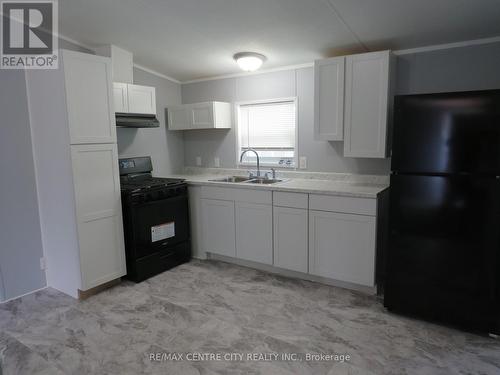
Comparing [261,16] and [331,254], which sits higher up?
[261,16]

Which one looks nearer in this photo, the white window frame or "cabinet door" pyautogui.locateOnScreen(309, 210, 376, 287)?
"cabinet door" pyautogui.locateOnScreen(309, 210, 376, 287)

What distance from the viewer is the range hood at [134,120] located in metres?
3.38

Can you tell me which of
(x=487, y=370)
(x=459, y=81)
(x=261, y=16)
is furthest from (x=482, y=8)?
(x=487, y=370)

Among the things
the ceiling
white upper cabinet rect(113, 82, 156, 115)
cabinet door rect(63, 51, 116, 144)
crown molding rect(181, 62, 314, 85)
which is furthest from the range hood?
crown molding rect(181, 62, 314, 85)

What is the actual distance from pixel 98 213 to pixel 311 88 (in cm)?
243

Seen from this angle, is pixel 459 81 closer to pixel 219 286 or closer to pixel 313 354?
pixel 313 354

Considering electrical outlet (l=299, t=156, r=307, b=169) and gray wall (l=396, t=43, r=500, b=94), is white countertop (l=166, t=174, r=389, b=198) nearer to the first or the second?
electrical outlet (l=299, t=156, r=307, b=169)

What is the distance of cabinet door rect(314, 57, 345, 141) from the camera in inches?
122

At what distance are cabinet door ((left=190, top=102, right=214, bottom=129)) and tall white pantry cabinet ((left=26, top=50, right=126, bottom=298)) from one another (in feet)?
4.15

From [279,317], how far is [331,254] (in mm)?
748

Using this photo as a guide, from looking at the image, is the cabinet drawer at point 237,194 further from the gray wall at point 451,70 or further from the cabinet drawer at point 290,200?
the gray wall at point 451,70

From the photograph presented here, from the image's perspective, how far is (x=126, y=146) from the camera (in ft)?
12.9

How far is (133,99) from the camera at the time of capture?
11.6ft

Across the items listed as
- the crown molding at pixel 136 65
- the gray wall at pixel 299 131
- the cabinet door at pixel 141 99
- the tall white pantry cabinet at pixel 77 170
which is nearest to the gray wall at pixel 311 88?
the gray wall at pixel 299 131
